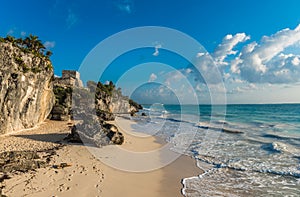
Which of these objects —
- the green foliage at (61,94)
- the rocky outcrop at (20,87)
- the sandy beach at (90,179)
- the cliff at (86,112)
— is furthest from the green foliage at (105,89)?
the sandy beach at (90,179)

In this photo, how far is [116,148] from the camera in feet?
35.9

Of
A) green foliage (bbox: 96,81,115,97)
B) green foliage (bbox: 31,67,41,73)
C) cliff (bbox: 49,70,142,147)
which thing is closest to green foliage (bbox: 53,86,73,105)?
cliff (bbox: 49,70,142,147)

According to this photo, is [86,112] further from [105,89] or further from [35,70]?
[105,89]

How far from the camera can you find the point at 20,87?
1378 centimetres

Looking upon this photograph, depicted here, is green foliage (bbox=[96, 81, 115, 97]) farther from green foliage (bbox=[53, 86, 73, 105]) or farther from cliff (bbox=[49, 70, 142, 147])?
green foliage (bbox=[53, 86, 73, 105])

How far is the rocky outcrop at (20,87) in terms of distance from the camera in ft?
41.1

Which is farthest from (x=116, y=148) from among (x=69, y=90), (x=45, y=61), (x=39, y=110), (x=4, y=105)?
(x=69, y=90)

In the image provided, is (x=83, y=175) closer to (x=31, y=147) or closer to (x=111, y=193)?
(x=111, y=193)

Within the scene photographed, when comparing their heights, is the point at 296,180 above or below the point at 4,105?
below

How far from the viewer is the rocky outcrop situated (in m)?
12.5

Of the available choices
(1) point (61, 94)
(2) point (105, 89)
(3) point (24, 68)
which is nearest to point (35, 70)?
(3) point (24, 68)

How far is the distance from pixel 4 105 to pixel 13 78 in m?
2.16

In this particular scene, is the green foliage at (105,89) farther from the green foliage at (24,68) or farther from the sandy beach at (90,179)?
the sandy beach at (90,179)

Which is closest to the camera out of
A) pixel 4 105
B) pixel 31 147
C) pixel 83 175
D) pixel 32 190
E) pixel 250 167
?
pixel 32 190
